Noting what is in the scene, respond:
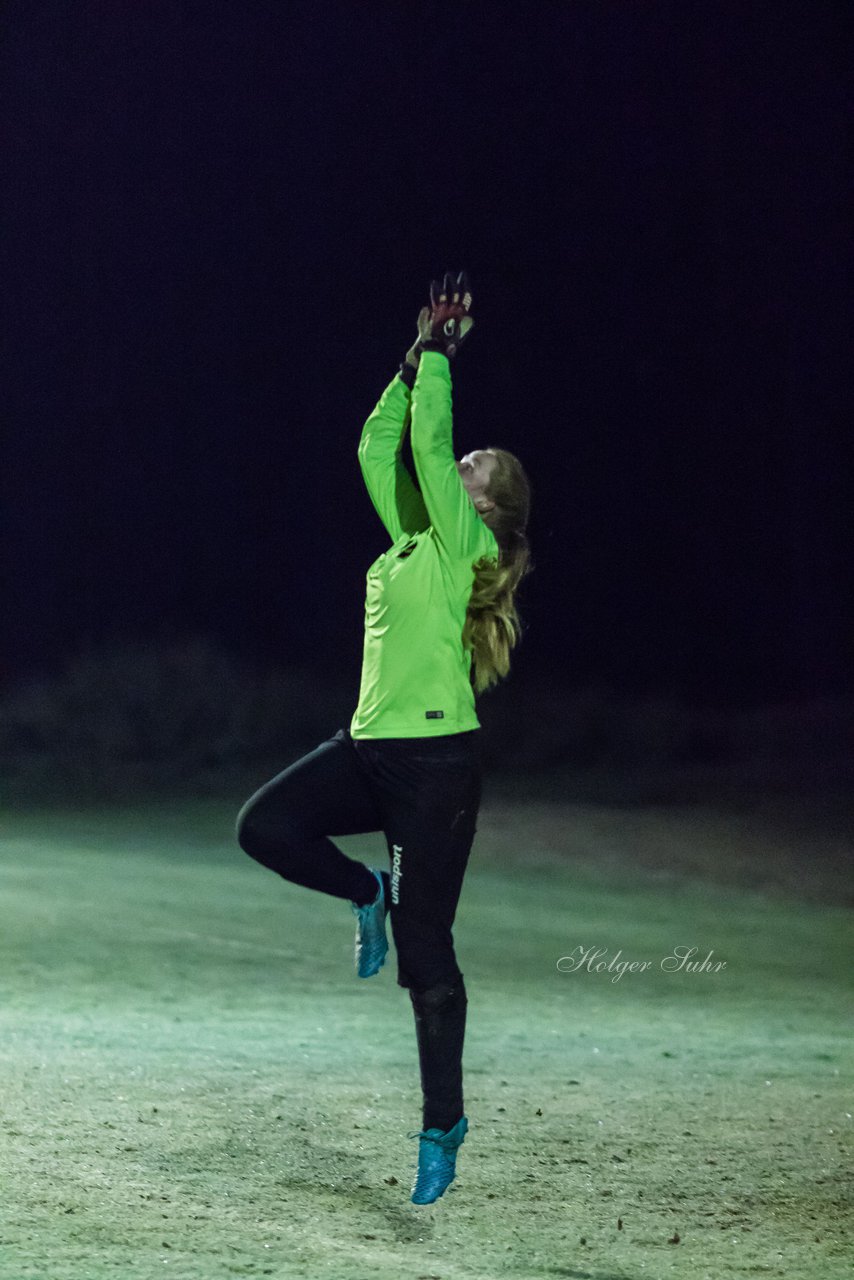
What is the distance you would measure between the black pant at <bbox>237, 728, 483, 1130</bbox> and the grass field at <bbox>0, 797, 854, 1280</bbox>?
57cm

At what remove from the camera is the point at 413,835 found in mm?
4941

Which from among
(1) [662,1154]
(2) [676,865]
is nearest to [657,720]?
(2) [676,865]

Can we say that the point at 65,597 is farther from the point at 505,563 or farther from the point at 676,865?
the point at 505,563

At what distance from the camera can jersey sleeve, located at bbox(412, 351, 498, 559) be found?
488 centimetres

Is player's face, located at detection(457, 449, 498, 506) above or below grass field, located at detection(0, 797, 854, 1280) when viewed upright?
above

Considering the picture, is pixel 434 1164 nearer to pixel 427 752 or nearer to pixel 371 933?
pixel 371 933

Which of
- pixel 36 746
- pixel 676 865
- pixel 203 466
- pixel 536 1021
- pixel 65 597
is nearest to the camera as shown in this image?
pixel 536 1021

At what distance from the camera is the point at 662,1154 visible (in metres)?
5.93

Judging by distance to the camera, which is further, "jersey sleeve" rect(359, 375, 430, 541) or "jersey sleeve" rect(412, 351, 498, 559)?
"jersey sleeve" rect(359, 375, 430, 541)

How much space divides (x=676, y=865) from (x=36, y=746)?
12402mm

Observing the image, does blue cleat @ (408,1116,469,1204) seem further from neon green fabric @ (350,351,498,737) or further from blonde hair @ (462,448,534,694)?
blonde hair @ (462,448,534,694)

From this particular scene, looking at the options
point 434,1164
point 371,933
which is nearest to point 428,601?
point 371,933

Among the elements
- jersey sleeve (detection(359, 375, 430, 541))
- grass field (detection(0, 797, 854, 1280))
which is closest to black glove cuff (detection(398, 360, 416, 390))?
jersey sleeve (detection(359, 375, 430, 541))

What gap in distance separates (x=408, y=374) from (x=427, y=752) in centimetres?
114
